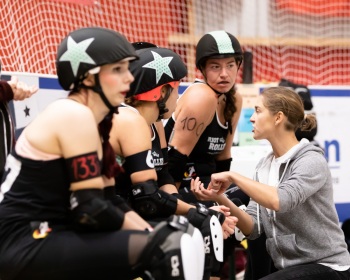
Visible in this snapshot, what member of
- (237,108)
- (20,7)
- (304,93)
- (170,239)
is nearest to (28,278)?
(170,239)

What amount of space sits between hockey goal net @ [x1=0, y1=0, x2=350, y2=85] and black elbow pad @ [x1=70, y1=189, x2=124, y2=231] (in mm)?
2309

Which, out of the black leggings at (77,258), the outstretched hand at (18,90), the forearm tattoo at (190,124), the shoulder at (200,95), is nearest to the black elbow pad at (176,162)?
the forearm tattoo at (190,124)

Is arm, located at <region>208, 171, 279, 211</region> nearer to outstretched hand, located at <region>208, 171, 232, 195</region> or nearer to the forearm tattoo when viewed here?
outstretched hand, located at <region>208, 171, 232, 195</region>

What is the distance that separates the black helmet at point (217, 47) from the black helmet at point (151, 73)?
76cm

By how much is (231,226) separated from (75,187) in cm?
97

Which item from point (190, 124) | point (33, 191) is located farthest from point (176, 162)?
point (33, 191)

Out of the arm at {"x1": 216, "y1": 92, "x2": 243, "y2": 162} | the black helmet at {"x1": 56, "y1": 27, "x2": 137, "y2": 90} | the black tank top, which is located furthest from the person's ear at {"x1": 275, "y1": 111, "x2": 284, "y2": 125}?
the black tank top

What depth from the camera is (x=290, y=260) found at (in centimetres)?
309

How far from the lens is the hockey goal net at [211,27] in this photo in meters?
4.60

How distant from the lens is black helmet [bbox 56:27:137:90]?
2271mm

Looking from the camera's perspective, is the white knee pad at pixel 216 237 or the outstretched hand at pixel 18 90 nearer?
the white knee pad at pixel 216 237

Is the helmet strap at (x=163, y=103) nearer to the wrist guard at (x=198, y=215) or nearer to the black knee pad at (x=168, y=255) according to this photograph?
the wrist guard at (x=198, y=215)

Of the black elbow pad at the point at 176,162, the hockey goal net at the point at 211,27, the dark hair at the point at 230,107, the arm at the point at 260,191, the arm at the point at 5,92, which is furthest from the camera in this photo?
the hockey goal net at the point at 211,27

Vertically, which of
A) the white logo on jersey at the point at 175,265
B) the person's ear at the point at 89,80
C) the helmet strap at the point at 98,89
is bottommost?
the white logo on jersey at the point at 175,265
